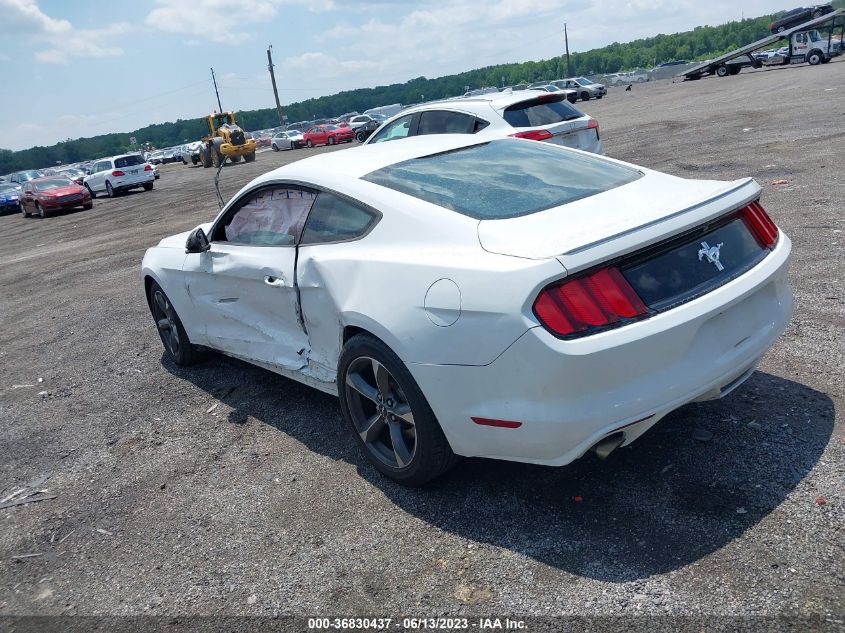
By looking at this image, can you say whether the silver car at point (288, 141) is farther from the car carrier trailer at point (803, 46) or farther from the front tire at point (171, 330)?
the front tire at point (171, 330)

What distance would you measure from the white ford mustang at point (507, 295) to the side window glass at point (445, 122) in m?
5.98

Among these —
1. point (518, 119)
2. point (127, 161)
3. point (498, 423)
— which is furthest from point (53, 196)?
point (498, 423)

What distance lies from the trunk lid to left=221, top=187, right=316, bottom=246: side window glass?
132 cm

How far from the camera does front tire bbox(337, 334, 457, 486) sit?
325cm

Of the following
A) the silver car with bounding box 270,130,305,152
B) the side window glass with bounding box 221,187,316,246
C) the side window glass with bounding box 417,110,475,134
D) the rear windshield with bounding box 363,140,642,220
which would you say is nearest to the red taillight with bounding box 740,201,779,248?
the rear windshield with bounding box 363,140,642,220

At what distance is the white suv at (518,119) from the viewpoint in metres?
9.80

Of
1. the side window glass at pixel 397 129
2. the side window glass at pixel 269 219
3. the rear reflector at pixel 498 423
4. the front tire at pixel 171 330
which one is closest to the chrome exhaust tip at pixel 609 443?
the rear reflector at pixel 498 423

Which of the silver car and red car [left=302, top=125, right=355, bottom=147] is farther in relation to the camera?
the silver car

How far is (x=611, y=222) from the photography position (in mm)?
3051

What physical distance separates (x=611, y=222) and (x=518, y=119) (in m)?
7.24

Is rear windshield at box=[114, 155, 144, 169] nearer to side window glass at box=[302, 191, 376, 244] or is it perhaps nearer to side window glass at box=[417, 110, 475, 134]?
side window glass at box=[417, 110, 475, 134]

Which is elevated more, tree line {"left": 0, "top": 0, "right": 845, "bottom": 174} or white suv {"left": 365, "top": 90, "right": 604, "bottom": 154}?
tree line {"left": 0, "top": 0, "right": 845, "bottom": 174}

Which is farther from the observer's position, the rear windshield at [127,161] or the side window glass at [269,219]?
the rear windshield at [127,161]

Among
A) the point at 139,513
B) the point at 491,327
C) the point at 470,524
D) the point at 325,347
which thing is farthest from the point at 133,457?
the point at 491,327
